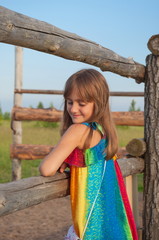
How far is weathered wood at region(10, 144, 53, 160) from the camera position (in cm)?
587

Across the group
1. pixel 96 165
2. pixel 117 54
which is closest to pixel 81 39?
pixel 117 54

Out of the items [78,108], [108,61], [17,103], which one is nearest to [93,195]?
[78,108]

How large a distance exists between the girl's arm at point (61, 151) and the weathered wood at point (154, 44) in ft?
3.98

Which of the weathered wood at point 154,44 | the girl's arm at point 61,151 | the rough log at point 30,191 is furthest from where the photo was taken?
the weathered wood at point 154,44

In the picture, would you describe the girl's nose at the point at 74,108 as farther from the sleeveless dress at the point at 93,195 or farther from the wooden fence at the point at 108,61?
the wooden fence at the point at 108,61

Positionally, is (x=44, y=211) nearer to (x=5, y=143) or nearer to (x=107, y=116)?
(x=107, y=116)

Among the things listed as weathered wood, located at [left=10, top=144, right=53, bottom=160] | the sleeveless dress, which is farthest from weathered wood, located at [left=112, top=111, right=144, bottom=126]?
the sleeveless dress

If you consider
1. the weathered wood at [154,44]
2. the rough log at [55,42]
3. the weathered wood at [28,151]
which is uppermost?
the weathered wood at [154,44]

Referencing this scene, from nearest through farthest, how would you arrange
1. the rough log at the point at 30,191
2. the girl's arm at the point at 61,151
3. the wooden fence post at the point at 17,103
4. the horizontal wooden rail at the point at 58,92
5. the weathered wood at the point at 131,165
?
the rough log at the point at 30,191, the girl's arm at the point at 61,151, the weathered wood at the point at 131,165, the horizontal wooden rail at the point at 58,92, the wooden fence post at the point at 17,103

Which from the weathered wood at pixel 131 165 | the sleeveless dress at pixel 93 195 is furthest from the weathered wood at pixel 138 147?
the sleeveless dress at pixel 93 195

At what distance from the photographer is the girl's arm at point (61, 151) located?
180 cm

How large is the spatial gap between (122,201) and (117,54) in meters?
1.08

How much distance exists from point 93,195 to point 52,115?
4071 mm

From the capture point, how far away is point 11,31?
1.68 m
